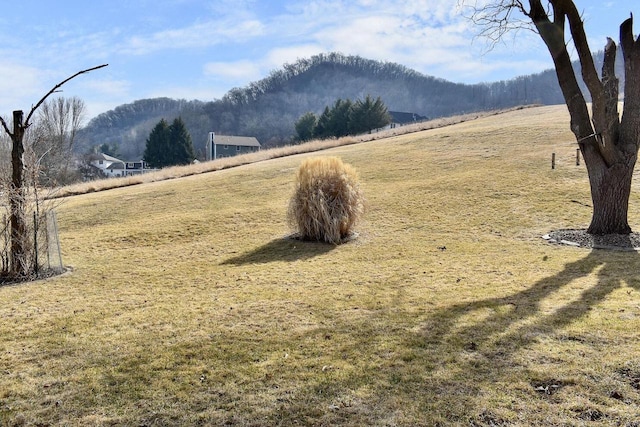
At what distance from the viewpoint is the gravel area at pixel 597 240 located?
7.99 meters

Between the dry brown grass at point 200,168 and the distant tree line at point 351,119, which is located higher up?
the distant tree line at point 351,119

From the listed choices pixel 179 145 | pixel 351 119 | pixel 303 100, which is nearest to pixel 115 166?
pixel 179 145

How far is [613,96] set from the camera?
843 cm

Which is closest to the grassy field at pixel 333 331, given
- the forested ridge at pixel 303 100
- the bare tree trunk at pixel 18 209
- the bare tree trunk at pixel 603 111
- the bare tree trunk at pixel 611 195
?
the bare tree trunk at pixel 18 209

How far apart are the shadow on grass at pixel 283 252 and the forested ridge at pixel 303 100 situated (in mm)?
82809

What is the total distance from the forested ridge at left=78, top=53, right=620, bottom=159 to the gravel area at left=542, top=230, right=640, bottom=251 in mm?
84831

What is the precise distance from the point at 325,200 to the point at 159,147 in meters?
45.8

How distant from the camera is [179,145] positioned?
50781mm

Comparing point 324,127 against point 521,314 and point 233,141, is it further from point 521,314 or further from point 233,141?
point 521,314

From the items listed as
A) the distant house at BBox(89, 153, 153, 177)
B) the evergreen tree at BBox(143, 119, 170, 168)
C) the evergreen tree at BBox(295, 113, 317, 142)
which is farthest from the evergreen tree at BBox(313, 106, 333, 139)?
the distant house at BBox(89, 153, 153, 177)

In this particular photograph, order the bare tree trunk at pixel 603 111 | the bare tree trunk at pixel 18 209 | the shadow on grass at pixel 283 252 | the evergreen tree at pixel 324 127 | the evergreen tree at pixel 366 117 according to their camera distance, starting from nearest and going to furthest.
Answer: the bare tree trunk at pixel 18 209 → the shadow on grass at pixel 283 252 → the bare tree trunk at pixel 603 111 → the evergreen tree at pixel 366 117 → the evergreen tree at pixel 324 127

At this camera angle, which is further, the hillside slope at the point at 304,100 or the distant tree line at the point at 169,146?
the hillside slope at the point at 304,100

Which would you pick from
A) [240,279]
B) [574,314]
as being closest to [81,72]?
[240,279]

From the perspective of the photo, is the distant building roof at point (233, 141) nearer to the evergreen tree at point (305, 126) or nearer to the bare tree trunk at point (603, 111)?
the evergreen tree at point (305, 126)
